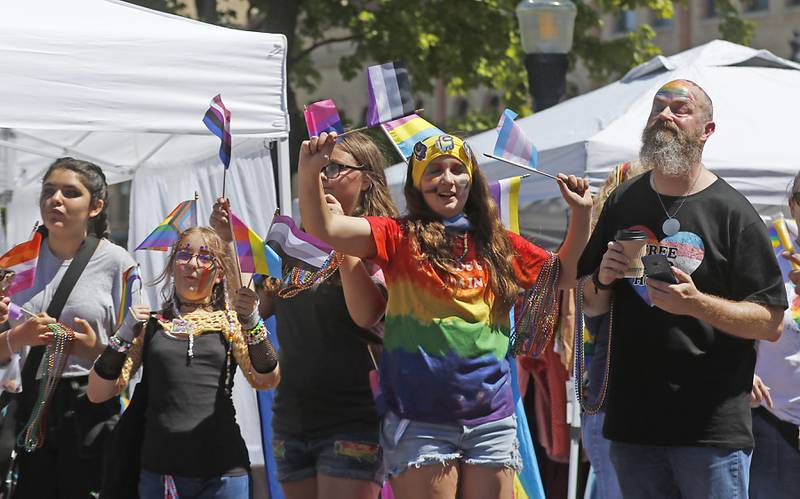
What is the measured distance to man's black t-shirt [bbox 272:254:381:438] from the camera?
402cm

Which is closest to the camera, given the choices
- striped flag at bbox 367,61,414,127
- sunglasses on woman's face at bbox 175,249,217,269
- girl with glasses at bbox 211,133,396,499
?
striped flag at bbox 367,61,414,127

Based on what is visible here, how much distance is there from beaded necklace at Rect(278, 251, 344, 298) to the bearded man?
0.90m

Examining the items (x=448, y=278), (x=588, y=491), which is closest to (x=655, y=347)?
(x=448, y=278)

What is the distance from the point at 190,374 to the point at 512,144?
1.52m

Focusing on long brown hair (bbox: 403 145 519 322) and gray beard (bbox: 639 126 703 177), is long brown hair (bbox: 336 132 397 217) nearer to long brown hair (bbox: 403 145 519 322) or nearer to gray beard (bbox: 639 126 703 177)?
long brown hair (bbox: 403 145 519 322)

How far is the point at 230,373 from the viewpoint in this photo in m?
4.47

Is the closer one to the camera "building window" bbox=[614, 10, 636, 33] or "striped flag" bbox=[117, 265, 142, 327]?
"striped flag" bbox=[117, 265, 142, 327]

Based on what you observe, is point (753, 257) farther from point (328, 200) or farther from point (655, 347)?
point (328, 200)

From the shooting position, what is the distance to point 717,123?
6.74 meters

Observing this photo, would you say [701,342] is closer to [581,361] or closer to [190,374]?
[581,361]

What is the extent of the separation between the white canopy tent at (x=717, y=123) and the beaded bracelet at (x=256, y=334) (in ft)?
9.16

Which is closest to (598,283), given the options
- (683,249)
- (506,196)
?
(683,249)

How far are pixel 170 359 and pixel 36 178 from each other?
3575 millimetres

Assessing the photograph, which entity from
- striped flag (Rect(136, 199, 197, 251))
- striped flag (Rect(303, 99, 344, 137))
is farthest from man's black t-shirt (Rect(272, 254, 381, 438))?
striped flag (Rect(136, 199, 197, 251))
